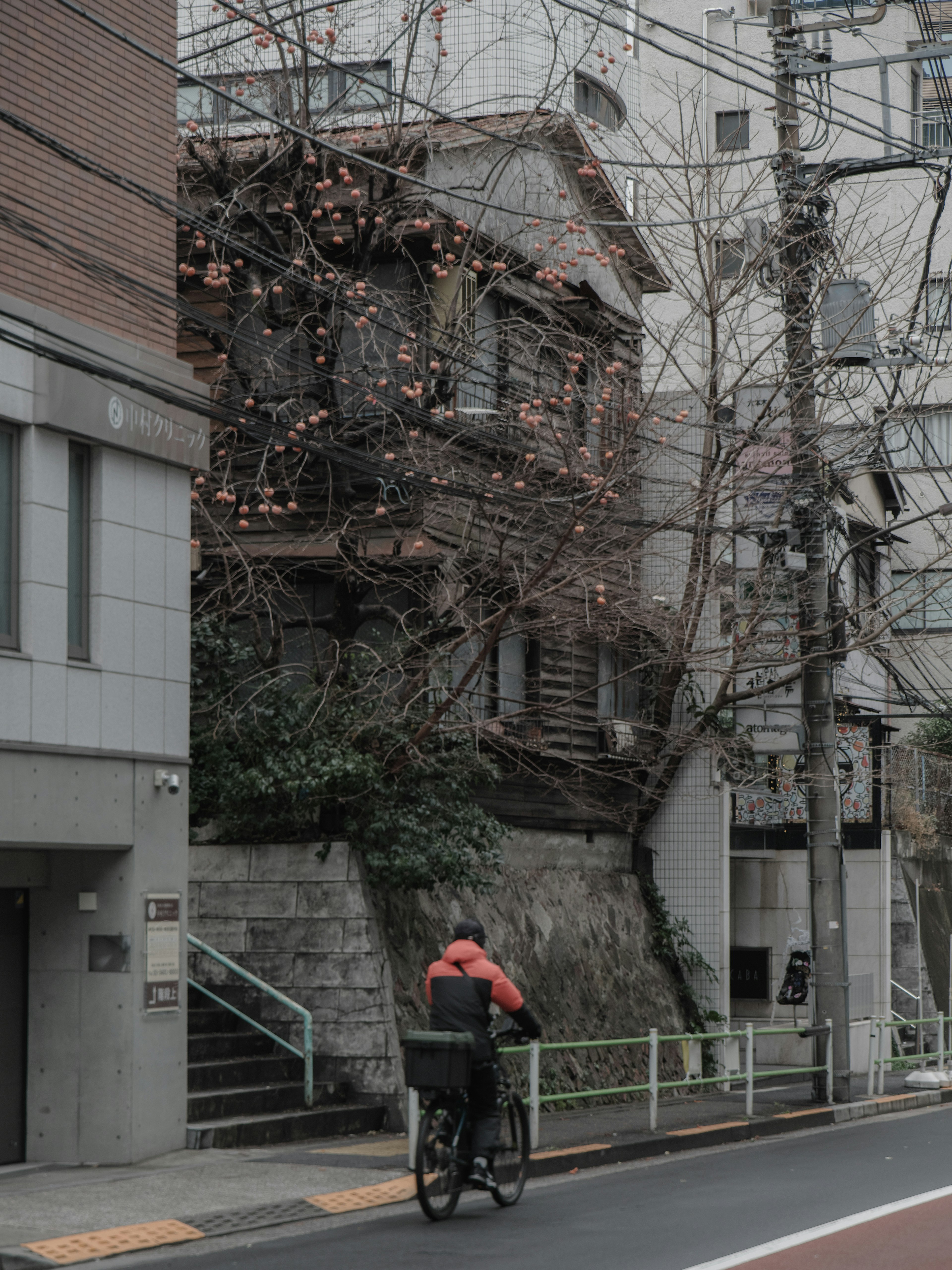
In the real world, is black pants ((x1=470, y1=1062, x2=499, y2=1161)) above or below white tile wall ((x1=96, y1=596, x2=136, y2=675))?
below

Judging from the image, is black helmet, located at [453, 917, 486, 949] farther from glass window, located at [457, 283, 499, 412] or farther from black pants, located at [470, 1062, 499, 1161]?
glass window, located at [457, 283, 499, 412]

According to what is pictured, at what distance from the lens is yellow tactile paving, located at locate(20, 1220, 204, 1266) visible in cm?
875

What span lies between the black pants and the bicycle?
0.04 metres

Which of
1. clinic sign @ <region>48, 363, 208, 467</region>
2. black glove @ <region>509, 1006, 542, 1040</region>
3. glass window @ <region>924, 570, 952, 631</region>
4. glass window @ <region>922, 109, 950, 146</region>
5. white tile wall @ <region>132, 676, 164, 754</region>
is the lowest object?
black glove @ <region>509, 1006, 542, 1040</region>

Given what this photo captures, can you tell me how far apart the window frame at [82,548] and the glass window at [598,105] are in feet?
39.9

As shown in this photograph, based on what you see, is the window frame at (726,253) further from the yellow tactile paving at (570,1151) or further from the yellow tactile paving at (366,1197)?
the yellow tactile paving at (366,1197)

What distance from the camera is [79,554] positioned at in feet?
41.7

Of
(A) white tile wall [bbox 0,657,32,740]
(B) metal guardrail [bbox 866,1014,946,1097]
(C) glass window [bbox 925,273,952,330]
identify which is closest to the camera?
(A) white tile wall [bbox 0,657,32,740]

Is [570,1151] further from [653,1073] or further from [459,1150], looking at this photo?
[459,1150]

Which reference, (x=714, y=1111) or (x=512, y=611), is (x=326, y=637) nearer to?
(x=512, y=611)

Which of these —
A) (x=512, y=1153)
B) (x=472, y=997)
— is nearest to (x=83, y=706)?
(x=472, y=997)

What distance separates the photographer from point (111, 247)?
42.8 ft

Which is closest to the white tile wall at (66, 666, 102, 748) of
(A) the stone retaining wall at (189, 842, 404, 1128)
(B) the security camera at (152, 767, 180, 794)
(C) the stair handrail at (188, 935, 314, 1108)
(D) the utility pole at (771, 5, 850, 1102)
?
(B) the security camera at (152, 767, 180, 794)

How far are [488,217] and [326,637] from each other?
625cm
